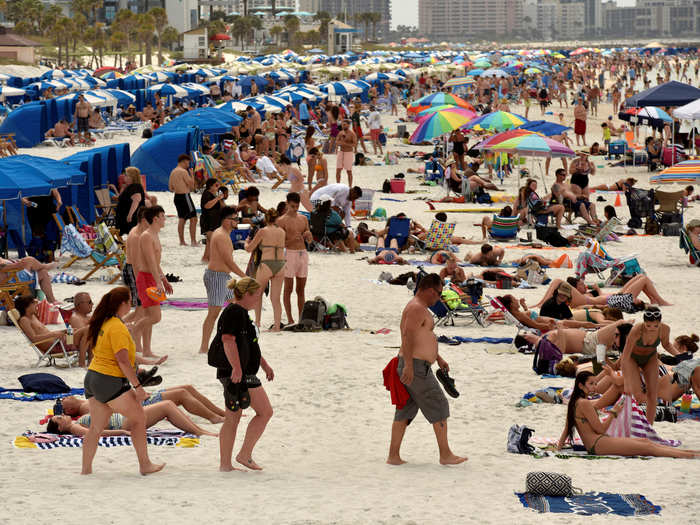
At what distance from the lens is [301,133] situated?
26.6m

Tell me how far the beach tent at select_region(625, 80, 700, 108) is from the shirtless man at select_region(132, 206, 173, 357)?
50.1 feet

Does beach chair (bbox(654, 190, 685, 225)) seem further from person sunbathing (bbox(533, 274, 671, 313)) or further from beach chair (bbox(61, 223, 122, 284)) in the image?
beach chair (bbox(61, 223, 122, 284))

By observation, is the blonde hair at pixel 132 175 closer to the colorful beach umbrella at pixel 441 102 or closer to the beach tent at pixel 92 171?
the beach tent at pixel 92 171

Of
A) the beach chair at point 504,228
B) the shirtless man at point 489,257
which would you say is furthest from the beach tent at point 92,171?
the beach chair at point 504,228

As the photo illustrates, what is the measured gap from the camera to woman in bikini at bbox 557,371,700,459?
254 inches

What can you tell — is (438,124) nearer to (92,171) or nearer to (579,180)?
(579,180)

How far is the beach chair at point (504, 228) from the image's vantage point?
48.3ft

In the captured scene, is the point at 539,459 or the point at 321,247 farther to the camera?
the point at 321,247

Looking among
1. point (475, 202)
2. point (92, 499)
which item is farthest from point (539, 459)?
point (475, 202)

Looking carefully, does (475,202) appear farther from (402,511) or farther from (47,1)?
(47,1)

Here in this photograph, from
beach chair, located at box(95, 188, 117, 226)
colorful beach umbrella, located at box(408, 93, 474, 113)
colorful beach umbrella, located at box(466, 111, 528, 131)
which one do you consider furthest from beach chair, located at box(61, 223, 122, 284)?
colorful beach umbrella, located at box(408, 93, 474, 113)

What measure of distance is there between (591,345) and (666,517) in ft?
12.5

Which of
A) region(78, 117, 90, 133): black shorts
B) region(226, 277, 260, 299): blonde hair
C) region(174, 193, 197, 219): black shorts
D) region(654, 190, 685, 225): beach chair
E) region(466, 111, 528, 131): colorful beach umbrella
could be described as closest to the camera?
region(226, 277, 260, 299): blonde hair

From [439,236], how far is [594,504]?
885 cm
